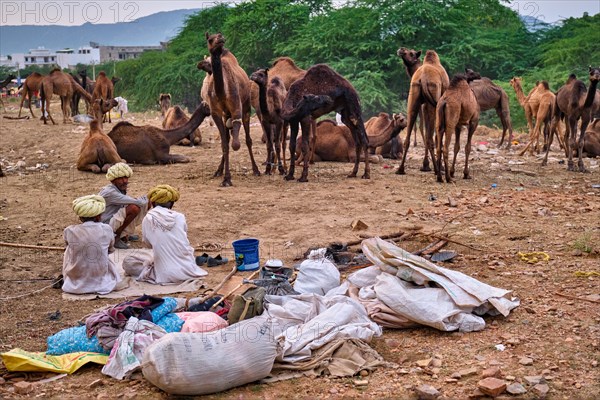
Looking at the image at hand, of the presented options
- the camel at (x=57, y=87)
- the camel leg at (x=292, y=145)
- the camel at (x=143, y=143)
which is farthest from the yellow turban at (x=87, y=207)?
the camel at (x=57, y=87)

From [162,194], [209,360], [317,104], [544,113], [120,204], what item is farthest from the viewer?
[544,113]

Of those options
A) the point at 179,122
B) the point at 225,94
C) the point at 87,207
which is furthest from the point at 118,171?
the point at 179,122

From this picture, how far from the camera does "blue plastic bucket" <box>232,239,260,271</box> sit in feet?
22.8

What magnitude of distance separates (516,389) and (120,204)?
4.80m

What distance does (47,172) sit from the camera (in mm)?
13391

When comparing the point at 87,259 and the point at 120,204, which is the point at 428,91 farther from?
the point at 87,259

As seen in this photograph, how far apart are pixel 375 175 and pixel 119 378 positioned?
8401mm

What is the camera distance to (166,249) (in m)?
6.70

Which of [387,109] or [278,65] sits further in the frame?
[387,109]

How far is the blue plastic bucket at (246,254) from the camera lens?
22.8 ft

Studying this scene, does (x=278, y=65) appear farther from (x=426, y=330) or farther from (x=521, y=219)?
(x=426, y=330)

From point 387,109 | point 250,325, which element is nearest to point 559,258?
point 250,325

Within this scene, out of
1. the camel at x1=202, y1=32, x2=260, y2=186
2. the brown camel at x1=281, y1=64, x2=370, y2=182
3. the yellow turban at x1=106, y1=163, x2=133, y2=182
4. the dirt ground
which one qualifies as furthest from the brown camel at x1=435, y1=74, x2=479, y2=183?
the yellow turban at x1=106, y1=163, x2=133, y2=182

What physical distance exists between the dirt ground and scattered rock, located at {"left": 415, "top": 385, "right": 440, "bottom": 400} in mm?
84
